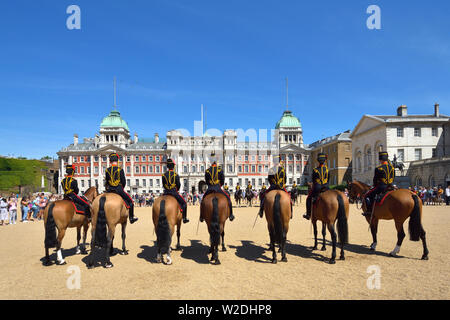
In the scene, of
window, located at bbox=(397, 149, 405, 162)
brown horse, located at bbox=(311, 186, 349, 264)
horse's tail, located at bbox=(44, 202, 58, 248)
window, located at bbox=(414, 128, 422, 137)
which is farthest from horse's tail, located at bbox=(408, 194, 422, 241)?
window, located at bbox=(414, 128, 422, 137)

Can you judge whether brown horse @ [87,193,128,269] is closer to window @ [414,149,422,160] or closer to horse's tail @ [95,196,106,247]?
horse's tail @ [95,196,106,247]

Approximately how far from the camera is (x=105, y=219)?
709cm

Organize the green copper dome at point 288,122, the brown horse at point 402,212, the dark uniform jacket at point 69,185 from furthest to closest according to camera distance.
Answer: the green copper dome at point 288,122
the dark uniform jacket at point 69,185
the brown horse at point 402,212

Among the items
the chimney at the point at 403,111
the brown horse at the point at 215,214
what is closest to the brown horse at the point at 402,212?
the brown horse at the point at 215,214

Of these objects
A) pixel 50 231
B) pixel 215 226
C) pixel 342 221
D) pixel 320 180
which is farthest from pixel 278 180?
pixel 50 231

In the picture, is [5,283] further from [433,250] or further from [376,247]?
[433,250]

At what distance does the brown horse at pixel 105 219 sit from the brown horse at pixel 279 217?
407cm

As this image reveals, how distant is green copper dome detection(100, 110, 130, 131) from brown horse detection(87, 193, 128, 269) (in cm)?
7157

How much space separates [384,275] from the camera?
603 cm

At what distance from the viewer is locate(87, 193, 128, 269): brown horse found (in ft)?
23.0

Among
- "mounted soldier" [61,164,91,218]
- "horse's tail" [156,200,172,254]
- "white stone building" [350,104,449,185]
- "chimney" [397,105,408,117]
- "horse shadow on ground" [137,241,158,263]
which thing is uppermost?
"chimney" [397,105,408,117]

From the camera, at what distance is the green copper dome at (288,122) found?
75.0m

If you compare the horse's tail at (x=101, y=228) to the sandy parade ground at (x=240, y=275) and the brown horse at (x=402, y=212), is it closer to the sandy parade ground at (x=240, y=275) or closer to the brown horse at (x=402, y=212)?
the sandy parade ground at (x=240, y=275)
